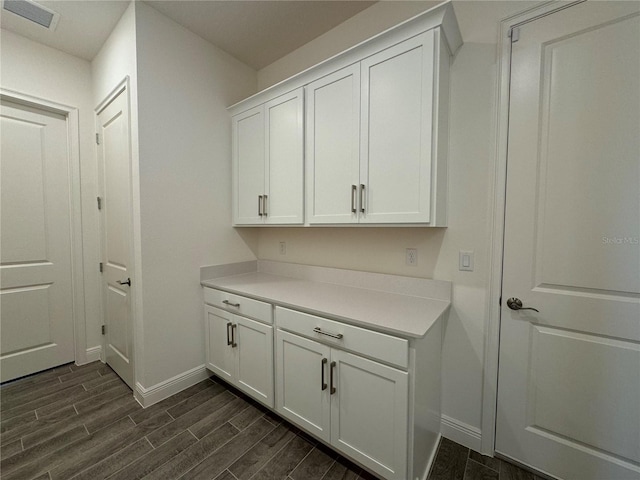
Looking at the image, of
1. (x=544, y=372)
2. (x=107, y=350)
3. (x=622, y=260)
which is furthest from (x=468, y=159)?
(x=107, y=350)

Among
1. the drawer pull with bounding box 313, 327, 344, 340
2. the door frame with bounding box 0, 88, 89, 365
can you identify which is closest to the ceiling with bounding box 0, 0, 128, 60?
the door frame with bounding box 0, 88, 89, 365

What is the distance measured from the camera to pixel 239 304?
6.18 feet

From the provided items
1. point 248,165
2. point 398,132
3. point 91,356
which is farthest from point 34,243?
point 398,132

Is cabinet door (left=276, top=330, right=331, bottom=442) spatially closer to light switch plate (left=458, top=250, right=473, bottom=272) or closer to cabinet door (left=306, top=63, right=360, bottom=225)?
cabinet door (left=306, top=63, right=360, bottom=225)

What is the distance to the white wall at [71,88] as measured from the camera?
6.89ft

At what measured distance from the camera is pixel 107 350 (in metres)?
2.50

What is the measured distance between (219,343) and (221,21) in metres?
2.50

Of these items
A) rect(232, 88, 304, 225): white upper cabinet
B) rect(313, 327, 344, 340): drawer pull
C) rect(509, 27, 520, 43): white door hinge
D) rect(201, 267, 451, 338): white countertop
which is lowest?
rect(313, 327, 344, 340): drawer pull

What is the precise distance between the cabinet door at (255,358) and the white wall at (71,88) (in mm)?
1757

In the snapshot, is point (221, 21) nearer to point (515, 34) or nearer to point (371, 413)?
point (515, 34)

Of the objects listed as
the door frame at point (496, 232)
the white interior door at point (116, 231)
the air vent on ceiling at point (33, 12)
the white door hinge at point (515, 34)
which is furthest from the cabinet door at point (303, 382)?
the air vent on ceiling at point (33, 12)

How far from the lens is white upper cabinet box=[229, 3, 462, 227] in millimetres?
1363

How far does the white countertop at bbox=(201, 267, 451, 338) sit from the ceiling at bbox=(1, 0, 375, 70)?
2.02 meters

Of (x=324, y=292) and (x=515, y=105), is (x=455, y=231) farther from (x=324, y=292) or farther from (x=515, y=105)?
(x=324, y=292)
